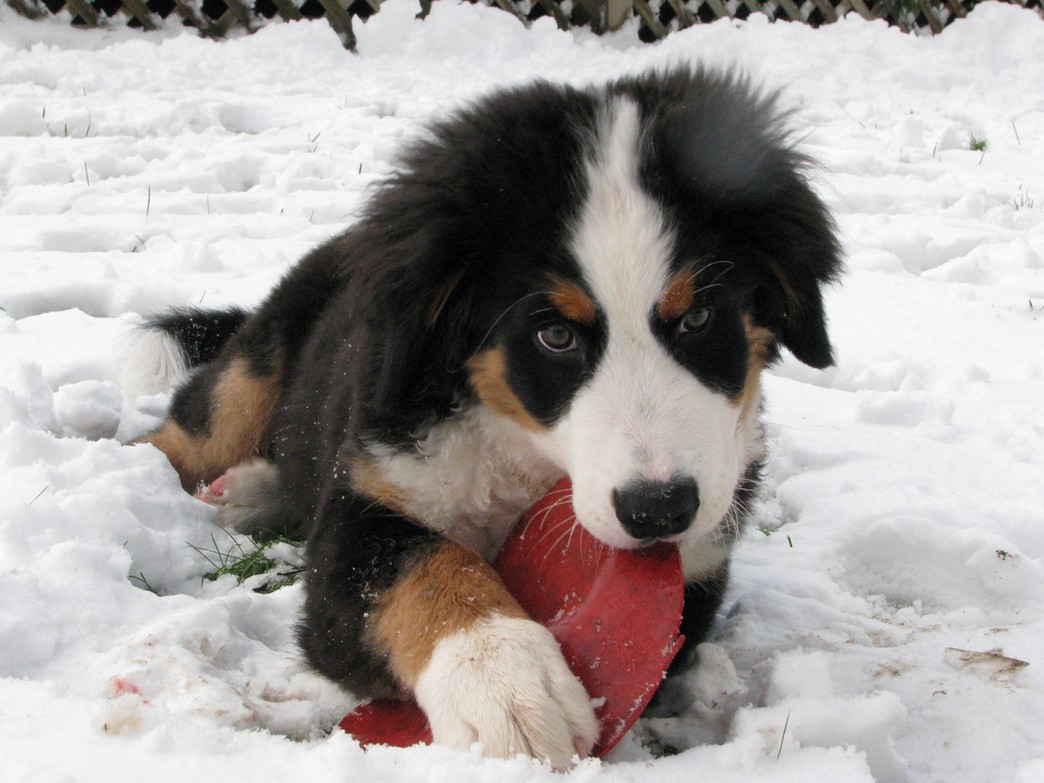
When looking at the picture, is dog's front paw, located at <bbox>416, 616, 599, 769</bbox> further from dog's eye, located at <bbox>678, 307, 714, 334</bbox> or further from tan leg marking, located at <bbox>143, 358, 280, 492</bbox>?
tan leg marking, located at <bbox>143, 358, 280, 492</bbox>

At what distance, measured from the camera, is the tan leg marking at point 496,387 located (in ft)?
6.86

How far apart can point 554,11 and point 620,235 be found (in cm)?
806

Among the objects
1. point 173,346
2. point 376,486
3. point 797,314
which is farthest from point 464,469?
point 173,346

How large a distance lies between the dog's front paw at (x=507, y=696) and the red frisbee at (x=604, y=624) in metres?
0.06

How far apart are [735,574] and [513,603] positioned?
91 cm

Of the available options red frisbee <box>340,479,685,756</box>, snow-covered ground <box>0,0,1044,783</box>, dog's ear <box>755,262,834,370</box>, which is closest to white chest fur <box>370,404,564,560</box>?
red frisbee <box>340,479,685,756</box>

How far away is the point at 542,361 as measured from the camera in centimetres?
200

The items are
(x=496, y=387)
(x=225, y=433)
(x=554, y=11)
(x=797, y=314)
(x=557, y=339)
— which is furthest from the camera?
(x=554, y=11)

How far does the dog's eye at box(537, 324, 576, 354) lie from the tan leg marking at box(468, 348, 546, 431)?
0.37ft

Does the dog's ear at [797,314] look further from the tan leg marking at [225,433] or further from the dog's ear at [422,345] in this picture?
the tan leg marking at [225,433]

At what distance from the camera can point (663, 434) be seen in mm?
1807

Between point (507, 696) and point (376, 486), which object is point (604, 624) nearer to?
point (507, 696)

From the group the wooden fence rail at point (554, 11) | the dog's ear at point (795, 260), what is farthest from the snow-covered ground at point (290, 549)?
the wooden fence rail at point (554, 11)

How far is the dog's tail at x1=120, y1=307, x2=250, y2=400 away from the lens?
12.0 feet
